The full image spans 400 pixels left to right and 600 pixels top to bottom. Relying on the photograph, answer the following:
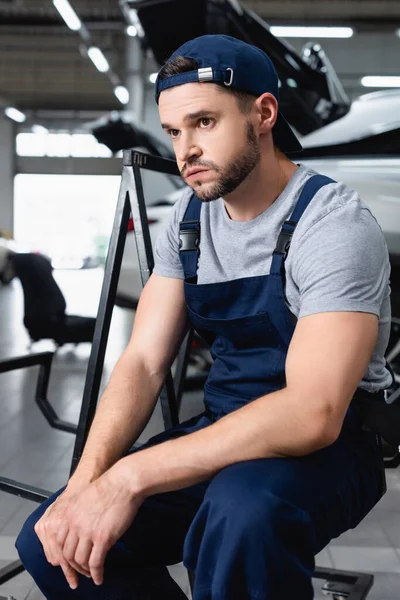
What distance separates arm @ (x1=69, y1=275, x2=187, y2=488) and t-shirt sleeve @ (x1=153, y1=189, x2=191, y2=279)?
0.02 metres

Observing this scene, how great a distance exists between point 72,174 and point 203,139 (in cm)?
2169

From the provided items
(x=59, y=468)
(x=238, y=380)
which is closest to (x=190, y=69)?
(x=238, y=380)

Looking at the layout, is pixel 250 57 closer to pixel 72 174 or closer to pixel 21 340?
pixel 21 340

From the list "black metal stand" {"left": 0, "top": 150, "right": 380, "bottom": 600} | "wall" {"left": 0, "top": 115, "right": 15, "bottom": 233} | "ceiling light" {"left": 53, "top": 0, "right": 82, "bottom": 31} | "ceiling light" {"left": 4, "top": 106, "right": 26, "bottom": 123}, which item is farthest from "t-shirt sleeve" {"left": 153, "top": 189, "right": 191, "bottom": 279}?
"wall" {"left": 0, "top": 115, "right": 15, "bottom": 233}

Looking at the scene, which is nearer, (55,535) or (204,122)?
(55,535)

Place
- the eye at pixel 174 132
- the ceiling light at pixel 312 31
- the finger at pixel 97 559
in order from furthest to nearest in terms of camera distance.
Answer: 1. the ceiling light at pixel 312 31
2. the eye at pixel 174 132
3. the finger at pixel 97 559

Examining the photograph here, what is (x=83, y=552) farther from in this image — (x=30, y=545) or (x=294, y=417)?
(x=294, y=417)

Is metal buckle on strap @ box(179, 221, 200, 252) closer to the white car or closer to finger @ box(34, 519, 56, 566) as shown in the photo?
finger @ box(34, 519, 56, 566)

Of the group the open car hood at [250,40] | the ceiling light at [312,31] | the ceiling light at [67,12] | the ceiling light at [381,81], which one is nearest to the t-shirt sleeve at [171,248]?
the open car hood at [250,40]

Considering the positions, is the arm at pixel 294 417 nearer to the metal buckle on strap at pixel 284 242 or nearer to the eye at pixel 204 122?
the metal buckle on strap at pixel 284 242

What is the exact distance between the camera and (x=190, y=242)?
139 centimetres

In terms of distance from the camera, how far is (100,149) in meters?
22.1

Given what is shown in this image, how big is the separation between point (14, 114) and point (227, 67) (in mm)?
21631

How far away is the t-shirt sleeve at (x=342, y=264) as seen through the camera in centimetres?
110
